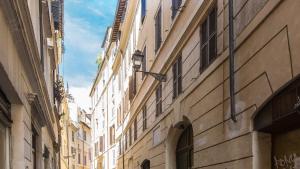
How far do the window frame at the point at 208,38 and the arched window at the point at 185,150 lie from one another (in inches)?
104

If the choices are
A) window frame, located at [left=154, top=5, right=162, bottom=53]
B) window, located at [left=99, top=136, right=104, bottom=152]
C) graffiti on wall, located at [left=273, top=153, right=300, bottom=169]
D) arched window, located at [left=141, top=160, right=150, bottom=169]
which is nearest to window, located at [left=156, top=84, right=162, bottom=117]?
window frame, located at [left=154, top=5, right=162, bottom=53]

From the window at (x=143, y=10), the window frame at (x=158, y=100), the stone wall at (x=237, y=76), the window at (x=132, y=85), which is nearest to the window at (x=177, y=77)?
the stone wall at (x=237, y=76)

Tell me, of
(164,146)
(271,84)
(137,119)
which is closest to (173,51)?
(164,146)

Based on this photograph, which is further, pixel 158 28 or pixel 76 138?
pixel 76 138

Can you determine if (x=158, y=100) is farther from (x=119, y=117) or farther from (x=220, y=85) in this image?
(x=119, y=117)

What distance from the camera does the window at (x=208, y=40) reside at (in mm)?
9478

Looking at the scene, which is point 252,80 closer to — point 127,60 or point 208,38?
point 208,38

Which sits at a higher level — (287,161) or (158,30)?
(158,30)

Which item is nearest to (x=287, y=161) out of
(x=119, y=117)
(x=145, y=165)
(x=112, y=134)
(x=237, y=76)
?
(x=237, y=76)

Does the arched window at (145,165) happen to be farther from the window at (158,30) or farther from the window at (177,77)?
the window at (177,77)

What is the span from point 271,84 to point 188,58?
5252 millimetres

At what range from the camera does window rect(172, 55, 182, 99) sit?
12.6 metres

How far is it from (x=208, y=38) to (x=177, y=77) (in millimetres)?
3163

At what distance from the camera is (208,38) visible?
9852mm
